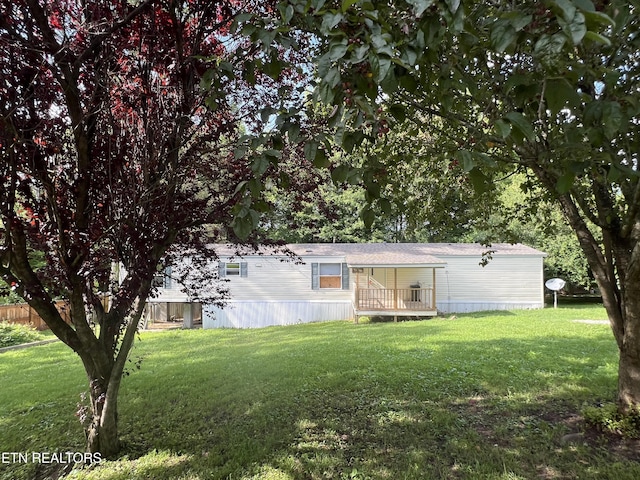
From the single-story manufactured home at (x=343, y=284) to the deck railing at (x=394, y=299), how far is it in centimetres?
9

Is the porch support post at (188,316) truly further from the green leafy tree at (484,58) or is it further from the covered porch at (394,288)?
the green leafy tree at (484,58)

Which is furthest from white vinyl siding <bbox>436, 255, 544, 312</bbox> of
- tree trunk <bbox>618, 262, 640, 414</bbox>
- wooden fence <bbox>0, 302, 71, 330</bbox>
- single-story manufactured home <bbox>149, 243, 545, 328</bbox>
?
wooden fence <bbox>0, 302, 71, 330</bbox>

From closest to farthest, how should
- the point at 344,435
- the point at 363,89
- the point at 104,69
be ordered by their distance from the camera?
the point at 363,89, the point at 104,69, the point at 344,435

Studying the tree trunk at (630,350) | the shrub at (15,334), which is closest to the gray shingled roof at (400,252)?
the shrub at (15,334)

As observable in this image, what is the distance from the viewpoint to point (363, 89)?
4.02ft

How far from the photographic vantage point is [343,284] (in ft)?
53.2

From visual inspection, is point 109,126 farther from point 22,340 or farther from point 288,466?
point 22,340

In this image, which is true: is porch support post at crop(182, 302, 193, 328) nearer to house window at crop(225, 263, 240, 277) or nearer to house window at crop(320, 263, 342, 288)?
house window at crop(225, 263, 240, 277)

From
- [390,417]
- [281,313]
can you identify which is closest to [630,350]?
[390,417]

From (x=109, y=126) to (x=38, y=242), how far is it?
3.30ft

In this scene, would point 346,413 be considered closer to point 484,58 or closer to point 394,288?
point 484,58

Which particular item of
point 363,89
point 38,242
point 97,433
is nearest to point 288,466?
point 97,433

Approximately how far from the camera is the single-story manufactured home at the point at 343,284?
1603 cm

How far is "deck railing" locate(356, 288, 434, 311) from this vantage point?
14.5 meters
